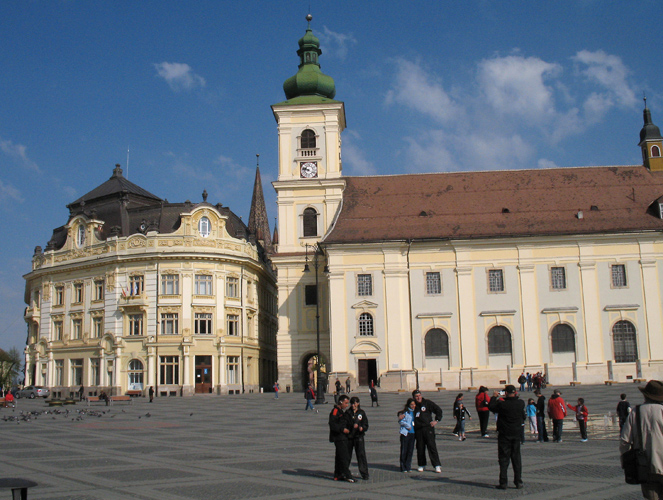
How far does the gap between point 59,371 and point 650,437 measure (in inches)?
2286

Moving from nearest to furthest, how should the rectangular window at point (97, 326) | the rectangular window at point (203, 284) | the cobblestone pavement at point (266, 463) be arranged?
the cobblestone pavement at point (266, 463) → the rectangular window at point (203, 284) → the rectangular window at point (97, 326)

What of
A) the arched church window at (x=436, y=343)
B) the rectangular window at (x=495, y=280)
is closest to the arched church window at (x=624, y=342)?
the rectangular window at (x=495, y=280)

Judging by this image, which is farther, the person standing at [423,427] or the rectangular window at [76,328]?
the rectangular window at [76,328]

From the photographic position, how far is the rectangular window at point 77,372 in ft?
187

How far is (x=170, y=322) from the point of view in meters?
54.1

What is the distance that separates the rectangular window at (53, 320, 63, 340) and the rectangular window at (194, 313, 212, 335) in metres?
13.0

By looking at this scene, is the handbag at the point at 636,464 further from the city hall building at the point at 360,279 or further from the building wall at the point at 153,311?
the building wall at the point at 153,311

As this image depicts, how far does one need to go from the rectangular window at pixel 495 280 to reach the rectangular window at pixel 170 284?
23.1 m

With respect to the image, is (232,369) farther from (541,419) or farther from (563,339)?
(541,419)

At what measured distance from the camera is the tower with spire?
175ft

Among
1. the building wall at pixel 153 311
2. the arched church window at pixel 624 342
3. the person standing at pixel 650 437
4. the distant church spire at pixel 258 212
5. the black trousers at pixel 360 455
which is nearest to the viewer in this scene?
the person standing at pixel 650 437

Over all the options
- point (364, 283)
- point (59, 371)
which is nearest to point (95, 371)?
point (59, 371)

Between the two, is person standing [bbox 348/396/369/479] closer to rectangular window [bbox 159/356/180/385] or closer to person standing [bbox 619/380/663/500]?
person standing [bbox 619/380/663/500]

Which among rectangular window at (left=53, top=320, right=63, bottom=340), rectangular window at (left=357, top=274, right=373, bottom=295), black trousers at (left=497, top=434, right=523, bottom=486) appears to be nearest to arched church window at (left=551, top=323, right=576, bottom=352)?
rectangular window at (left=357, top=274, right=373, bottom=295)
